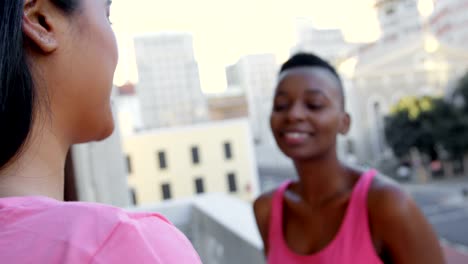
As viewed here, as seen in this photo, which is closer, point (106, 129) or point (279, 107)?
point (106, 129)

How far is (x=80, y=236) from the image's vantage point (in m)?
0.34

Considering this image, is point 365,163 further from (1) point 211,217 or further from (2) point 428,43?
(1) point 211,217

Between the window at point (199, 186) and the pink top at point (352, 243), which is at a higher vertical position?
the pink top at point (352, 243)

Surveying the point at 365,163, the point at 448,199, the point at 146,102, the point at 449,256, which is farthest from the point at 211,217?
the point at 146,102

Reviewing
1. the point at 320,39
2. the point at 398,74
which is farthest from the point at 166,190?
the point at 320,39

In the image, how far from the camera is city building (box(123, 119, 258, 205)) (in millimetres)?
17312

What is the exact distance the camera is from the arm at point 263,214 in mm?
1154

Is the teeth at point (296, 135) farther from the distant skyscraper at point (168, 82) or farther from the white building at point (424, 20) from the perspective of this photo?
the distant skyscraper at point (168, 82)

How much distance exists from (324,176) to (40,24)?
29.8 inches

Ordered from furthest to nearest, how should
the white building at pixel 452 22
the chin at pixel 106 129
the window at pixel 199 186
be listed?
the white building at pixel 452 22, the window at pixel 199 186, the chin at pixel 106 129

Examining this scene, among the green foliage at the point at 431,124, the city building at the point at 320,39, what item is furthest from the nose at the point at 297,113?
the city building at the point at 320,39

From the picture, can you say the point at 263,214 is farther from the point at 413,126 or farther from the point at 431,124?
the point at 413,126

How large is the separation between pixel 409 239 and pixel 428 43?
23.1 m

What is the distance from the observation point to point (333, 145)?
1053 mm
